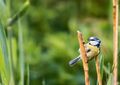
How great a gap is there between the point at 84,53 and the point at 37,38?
5.19ft

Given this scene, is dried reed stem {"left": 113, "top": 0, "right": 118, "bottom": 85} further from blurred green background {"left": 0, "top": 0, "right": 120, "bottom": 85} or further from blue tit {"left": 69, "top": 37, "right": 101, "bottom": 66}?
blurred green background {"left": 0, "top": 0, "right": 120, "bottom": 85}

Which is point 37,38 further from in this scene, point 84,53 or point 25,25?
point 84,53

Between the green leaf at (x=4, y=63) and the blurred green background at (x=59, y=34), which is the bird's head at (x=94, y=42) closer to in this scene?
the green leaf at (x=4, y=63)

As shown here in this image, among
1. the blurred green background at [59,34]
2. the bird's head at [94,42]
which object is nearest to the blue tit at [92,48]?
the bird's head at [94,42]

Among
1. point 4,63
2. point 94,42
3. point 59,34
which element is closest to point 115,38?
point 94,42

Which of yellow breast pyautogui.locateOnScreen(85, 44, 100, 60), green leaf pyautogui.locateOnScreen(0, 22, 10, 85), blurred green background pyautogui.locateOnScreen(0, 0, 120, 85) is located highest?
yellow breast pyautogui.locateOnScreen(85, 44, 100, 60)

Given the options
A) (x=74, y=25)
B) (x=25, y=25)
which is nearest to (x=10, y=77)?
(x=74, y=25)

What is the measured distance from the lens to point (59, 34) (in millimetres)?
2256

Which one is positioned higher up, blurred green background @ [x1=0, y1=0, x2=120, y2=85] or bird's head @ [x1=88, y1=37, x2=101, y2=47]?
bird's head @ [x1=88, y1=37, x2=101, y2=47]

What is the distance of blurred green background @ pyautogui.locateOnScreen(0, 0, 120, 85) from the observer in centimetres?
188

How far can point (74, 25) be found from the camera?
2119 millimetres

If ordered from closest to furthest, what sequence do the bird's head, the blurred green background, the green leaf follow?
the bird's head, the green leaf, the blurred green background

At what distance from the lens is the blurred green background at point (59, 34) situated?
1.88 m

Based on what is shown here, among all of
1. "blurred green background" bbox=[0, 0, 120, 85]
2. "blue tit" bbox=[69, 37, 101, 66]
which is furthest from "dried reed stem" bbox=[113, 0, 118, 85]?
"blurred green background" bbox=[0, 0, 120, 85]
